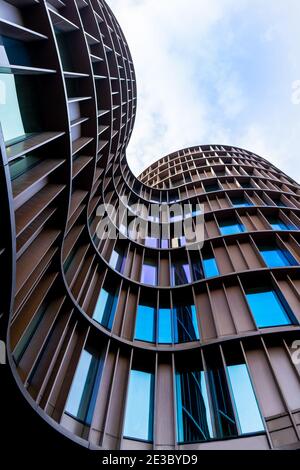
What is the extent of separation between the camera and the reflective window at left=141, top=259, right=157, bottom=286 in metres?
16.4

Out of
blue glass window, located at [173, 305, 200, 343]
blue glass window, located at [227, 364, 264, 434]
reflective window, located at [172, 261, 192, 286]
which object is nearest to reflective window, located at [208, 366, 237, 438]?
blue glass window, located at [227, 364, 264, 434]

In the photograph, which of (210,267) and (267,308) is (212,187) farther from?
(267,308)

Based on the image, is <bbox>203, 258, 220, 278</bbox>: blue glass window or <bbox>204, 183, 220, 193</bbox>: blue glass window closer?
<bbox>203, 258, 220, 278</bbox>: blue glass window

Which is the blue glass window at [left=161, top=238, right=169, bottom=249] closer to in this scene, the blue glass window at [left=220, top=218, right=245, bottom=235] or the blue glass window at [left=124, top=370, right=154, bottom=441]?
the blue glass window at [left=220, top=218, right=245, bottom=235]

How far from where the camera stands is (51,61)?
7445 mm

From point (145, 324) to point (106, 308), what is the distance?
87.7 inches

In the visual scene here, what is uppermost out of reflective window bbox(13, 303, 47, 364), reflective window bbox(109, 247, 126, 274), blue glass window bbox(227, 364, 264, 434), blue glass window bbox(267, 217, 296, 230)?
blue glass window bbox(267, 217, 296, 230)

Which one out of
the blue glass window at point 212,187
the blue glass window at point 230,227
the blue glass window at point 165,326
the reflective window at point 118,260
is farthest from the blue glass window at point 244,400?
the blue glass window at point 212,187

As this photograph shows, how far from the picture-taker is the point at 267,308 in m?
13.1

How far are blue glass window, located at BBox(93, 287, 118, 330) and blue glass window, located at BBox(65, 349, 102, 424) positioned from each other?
166cm

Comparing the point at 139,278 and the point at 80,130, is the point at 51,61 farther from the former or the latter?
the point at 139,278

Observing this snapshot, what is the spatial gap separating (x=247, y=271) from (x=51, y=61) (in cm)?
1234

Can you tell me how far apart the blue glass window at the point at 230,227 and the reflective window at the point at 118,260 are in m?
7.07

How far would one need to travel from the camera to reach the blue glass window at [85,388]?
29.5 ft
